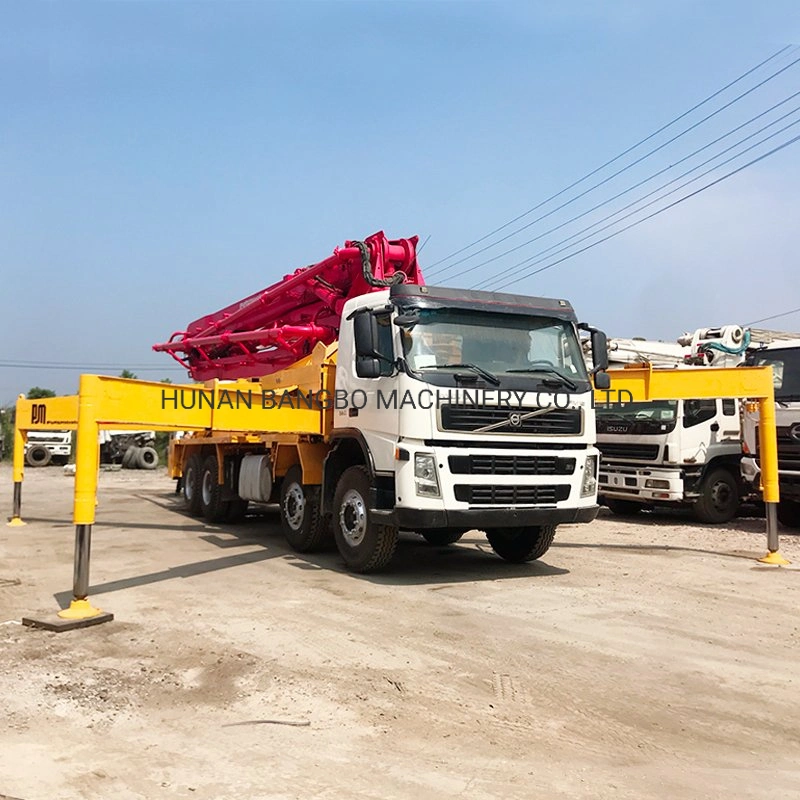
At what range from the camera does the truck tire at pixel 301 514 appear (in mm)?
9258

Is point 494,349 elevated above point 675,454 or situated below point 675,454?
above

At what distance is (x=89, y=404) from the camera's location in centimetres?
641

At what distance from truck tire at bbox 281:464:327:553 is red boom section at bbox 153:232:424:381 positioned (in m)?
2.19

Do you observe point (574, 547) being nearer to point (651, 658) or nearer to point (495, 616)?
point (495, 616)

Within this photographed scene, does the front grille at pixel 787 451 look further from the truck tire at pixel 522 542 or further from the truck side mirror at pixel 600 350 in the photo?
the truck tire at pixel 522 542

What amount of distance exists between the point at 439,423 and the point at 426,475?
19.1 inches

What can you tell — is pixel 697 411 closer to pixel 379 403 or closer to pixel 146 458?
pixel 379 403

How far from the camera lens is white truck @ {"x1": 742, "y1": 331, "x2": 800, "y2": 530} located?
11.7m

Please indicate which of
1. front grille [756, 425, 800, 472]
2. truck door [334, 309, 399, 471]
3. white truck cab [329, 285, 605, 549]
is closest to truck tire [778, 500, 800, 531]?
front grille [756, 425, 800, 472]

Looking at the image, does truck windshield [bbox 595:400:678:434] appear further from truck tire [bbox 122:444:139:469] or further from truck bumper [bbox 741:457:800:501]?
truck tire [bbox 122:444:139:469]

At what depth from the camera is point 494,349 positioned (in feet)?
25.8

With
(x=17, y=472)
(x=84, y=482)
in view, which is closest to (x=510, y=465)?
(x=84, y=482)

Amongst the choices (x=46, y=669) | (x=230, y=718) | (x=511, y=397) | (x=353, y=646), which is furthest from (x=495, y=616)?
(x=46, y=669)

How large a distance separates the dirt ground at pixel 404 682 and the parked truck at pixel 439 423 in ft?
2.18
